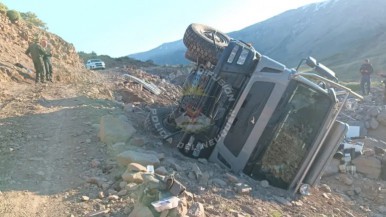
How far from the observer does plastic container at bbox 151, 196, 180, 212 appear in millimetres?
4109

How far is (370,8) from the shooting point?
8288 cm

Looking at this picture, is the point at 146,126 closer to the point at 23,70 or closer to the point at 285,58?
the point at 23,70

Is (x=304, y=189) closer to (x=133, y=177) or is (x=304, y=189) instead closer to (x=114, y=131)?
(x=133, y=177)

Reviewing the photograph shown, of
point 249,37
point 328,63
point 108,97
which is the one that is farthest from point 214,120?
point 249,37

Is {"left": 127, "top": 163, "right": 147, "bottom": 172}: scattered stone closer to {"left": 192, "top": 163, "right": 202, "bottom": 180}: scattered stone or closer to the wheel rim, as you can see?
{"left": 192, "top": 163, "right": 202, "bottom": 180}: scattered stone

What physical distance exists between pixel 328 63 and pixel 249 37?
59.4 meters

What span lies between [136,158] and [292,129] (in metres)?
2.11

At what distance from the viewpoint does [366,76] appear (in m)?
15.5

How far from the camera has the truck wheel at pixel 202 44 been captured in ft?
27.4

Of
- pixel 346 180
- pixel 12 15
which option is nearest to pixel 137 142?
pixel 346 180

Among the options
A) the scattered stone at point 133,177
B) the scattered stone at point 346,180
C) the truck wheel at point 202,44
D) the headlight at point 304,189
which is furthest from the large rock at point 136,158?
the scattered stone at point 346,180

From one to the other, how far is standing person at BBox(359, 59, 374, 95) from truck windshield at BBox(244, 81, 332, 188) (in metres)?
9.89

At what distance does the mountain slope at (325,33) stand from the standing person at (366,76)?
26.7 m

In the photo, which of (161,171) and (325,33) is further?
(325,33)
